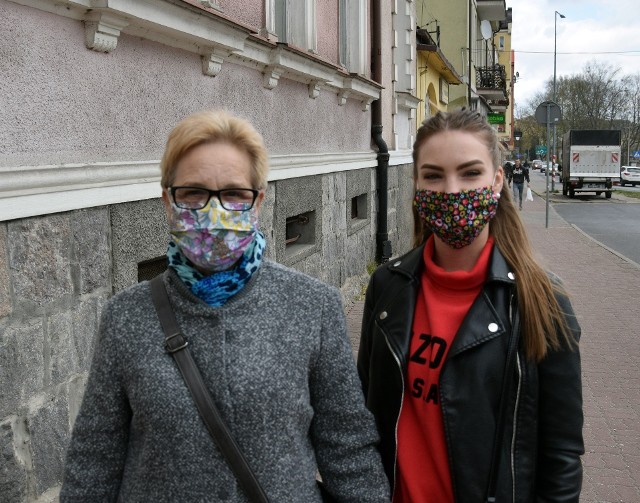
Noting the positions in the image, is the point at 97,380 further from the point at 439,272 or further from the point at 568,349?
the point at 568,349

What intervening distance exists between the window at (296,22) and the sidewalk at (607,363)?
2783mm

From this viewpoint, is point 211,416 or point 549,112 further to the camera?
point 549,112

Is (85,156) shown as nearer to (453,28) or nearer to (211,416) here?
(211,416)

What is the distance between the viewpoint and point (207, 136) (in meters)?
1.85

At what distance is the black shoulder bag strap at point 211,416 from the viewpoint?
69.5 inches

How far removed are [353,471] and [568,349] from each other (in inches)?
25.2

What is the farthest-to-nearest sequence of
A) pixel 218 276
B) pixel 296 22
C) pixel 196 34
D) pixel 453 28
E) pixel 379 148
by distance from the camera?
pixel 453 28
pixel 379 148
pixel 296 22
pixel 196 34
pixel 218 276

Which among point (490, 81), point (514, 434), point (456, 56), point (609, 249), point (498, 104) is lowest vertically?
point (609, 249)

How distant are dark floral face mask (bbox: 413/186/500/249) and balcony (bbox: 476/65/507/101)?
110 ft

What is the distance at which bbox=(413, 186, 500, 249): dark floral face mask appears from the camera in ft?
7.29

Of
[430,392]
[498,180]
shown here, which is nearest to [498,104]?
[498,180]

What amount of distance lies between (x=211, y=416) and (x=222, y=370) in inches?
4.2

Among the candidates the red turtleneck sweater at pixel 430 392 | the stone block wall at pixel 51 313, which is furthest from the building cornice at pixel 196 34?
the red turtleneck sweater at pixel 430 392

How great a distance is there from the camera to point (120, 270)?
12.5ft
